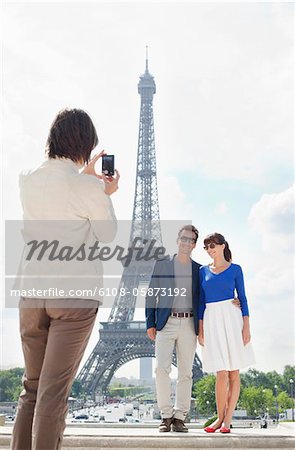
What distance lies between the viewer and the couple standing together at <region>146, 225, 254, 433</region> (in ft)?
16.8

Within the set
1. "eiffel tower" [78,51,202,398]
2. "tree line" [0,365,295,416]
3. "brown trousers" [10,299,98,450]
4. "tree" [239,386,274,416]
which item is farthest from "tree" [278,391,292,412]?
"brown trousers" [10,299,98,450]

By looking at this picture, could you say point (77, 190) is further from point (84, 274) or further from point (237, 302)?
point (237, 302)

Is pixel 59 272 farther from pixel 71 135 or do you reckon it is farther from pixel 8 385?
pixel 8 385

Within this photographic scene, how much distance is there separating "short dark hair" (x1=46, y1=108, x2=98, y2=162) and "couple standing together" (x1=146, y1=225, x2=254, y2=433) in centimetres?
254

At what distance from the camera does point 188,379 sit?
204 inches

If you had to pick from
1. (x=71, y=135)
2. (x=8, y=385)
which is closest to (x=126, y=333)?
(x=8, y=385)

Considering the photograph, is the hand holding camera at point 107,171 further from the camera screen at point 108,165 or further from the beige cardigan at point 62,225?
the beige cardigan at point 62,225

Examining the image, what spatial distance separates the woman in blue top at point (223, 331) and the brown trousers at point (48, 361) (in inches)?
105

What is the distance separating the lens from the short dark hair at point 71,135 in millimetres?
2791

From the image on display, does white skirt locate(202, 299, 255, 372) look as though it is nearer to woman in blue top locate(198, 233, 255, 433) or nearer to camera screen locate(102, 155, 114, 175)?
woman in blue top locate(198, 233, 255, 433)

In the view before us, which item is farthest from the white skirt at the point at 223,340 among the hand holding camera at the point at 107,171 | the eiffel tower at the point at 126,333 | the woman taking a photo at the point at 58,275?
the eiffel tower at the point at 126,333

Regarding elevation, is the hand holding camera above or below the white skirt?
above

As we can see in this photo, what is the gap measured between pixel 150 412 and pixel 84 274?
60.0 meters

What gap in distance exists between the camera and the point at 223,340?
5.13 meters
